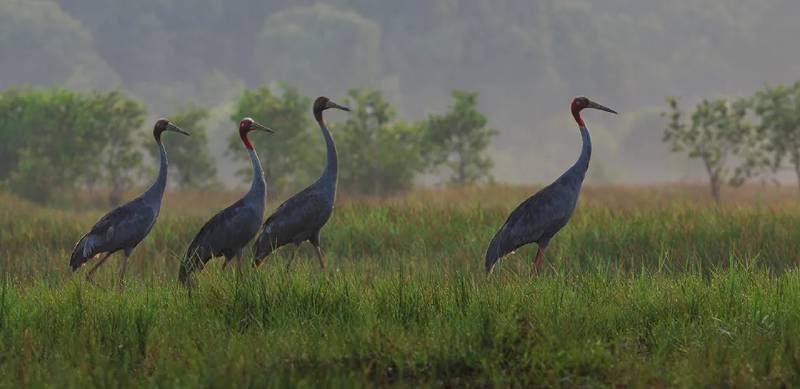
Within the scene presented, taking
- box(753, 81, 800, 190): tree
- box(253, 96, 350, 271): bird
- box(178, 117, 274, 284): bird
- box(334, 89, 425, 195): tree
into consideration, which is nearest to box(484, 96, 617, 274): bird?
box(253, 96, 350, 271): bird

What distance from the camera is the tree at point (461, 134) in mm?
29906

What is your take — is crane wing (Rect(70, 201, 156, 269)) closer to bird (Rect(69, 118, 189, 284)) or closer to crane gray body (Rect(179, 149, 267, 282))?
bird (Rect(69, 118, 189, 284))

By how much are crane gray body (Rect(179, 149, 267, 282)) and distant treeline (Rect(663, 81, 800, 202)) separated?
17394mm

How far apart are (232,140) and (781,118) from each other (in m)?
15.5

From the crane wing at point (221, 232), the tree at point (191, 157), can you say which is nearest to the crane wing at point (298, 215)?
the crane wing at point (221, 232)

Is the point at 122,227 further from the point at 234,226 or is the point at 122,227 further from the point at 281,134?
the point at 281,134

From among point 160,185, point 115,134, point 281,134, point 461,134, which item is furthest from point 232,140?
point 160,185

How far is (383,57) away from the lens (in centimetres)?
9925

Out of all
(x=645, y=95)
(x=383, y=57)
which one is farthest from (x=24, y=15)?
(x=645, y=95)

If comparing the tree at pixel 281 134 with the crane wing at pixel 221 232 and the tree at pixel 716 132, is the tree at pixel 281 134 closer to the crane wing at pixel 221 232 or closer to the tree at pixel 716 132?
the tree at pixel 716 132

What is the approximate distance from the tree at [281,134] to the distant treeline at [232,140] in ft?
0.10

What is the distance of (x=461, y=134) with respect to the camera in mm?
30844

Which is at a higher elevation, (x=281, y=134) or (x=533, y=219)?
(x=281, y=134)

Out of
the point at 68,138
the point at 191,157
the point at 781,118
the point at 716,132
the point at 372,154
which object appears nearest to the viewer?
the point at 781,118
